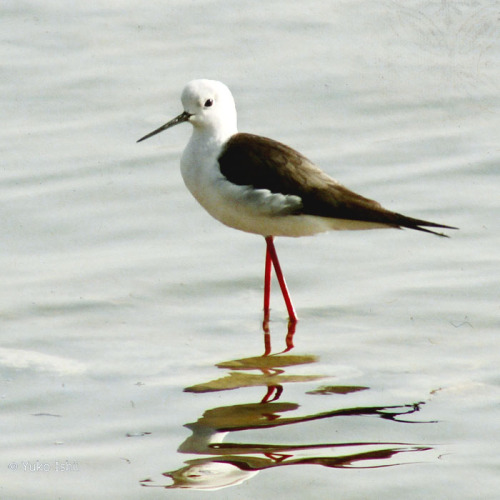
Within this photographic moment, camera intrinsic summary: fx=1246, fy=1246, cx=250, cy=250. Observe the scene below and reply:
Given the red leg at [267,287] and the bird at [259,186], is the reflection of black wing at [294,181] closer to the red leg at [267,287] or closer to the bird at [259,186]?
the bird at [259,186]

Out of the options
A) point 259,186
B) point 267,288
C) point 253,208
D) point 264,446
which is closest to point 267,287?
point 267,288

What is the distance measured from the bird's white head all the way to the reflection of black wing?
6.8 inches

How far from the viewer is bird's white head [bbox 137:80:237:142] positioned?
24.8 ft

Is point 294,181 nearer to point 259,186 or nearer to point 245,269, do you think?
point 259,186

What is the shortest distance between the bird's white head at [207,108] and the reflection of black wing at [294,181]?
0.56 ft

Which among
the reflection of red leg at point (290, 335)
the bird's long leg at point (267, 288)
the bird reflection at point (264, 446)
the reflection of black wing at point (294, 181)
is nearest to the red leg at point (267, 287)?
the bird's long leg at point (267, 288)

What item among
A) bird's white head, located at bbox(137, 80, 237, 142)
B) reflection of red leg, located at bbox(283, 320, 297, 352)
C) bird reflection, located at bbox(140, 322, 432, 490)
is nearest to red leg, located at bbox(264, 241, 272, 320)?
reflection of red leg, located at bbox(283, 320, 297, 352)

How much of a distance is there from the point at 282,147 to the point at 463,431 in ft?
7.92

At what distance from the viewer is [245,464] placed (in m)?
5.54

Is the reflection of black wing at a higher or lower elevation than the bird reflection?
higher

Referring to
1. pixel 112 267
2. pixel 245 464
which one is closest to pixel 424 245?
pixel 112 267

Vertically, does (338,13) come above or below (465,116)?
above

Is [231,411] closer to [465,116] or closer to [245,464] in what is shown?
[245,464]

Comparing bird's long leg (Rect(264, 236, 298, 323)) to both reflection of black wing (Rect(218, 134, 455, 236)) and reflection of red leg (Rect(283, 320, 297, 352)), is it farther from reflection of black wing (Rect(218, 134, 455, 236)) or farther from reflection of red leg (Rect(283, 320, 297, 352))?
reflection of black wing (Rect(218, 134, 455, 236))
